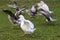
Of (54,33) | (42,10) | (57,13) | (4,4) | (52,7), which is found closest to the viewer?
(54,33)

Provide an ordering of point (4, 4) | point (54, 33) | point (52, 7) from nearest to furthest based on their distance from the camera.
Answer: point (54, 33) < point (52, 7) < point (4, 4)

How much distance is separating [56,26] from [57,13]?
3661 mm

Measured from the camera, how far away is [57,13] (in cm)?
1526

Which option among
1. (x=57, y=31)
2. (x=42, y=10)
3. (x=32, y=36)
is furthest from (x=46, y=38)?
(x=42, y=10)

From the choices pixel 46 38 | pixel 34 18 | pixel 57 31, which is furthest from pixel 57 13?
pixel 46 38

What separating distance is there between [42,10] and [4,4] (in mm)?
6329

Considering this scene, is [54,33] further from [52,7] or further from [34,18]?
[52,7]

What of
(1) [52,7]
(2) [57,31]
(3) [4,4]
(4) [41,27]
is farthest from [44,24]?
(3) [4,4]

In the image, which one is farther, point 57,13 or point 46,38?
point 57,13

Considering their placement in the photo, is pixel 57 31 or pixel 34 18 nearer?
pixel 57 31

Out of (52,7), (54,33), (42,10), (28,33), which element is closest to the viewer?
(28,33)

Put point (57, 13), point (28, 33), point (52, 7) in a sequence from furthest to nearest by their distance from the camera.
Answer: point (52, 7) < point (57, 13) < point (28, 33)

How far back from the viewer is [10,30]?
1097cm

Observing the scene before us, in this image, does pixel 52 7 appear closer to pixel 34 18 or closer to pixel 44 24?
pixel 34 18
